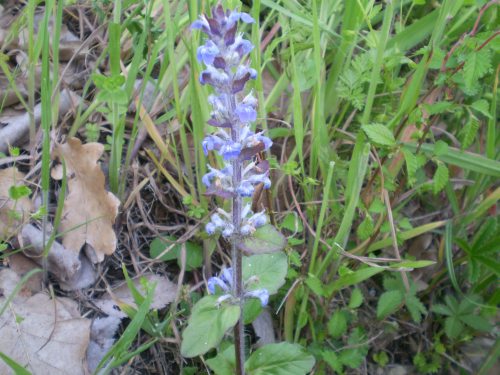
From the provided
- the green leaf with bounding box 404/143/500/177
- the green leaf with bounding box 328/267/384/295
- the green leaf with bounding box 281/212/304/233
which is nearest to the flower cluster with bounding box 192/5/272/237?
the green leaf with bounding box 281/212/304/233

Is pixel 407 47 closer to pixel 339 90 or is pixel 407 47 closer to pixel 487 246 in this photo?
pixel 339 90

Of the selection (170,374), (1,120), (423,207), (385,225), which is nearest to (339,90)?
(385,225)

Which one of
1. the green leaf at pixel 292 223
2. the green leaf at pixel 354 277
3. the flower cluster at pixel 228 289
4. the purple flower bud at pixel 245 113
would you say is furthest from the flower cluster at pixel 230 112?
the green leaf at pixel 354 277

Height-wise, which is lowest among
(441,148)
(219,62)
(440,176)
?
(440,176)

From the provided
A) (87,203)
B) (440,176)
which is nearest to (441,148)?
(440,176)

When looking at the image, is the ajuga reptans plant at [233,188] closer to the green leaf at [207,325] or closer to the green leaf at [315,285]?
A: the green leaf at [207,325]

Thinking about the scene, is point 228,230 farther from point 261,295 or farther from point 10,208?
point 10,208

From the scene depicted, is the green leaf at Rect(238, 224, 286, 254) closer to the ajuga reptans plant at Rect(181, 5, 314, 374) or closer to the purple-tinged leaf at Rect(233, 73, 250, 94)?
the ajuga reptans plant at Rect(181, 5, 314, 374)

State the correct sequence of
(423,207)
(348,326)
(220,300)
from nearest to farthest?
(220,300) → (348,326) → (423,207)
